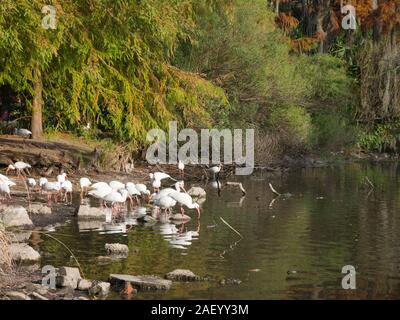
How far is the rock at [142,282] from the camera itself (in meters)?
14.7

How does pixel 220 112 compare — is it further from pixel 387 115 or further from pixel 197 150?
pixel 387 115

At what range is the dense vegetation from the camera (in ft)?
83.8

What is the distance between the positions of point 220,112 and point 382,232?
15533 mm

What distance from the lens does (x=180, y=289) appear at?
14.8m

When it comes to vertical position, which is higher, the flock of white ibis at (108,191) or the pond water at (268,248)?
the flock of white ibis at (108,191)

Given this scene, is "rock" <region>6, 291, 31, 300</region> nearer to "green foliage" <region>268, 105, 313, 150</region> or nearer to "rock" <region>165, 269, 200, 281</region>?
"rock" <region>165, 269, 200, 281</region>

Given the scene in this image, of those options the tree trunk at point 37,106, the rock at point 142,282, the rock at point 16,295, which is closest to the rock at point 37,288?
the rock at point 16,295

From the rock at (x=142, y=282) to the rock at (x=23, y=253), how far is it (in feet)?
7.37

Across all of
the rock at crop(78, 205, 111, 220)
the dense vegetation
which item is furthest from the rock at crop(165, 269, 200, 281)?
the dense vegetation

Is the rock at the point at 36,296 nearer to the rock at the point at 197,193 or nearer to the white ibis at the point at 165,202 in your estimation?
the white ibis at the point at 165,202

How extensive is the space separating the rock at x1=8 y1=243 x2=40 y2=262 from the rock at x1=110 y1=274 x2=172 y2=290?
2246 mm

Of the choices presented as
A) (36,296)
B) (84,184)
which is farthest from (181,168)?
(36,296)

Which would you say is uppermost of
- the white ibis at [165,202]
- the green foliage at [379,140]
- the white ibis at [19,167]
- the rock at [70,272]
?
the green foliage at [379,140]

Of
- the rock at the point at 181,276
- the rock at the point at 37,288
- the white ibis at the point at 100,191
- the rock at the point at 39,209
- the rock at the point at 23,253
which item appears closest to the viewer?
the rock at the point at 37,288
